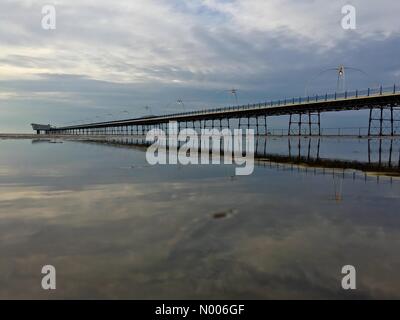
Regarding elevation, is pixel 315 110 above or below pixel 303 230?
above

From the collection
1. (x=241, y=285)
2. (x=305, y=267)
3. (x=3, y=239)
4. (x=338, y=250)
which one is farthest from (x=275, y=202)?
(x=3, y=239)

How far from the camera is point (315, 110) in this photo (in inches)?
3588

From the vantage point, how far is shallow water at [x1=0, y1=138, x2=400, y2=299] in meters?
7.15

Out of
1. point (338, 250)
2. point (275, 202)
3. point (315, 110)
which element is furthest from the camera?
point (315, 110)

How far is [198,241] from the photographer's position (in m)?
9.80

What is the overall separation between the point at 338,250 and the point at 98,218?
6.76 meters

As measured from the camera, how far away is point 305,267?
8062 mm

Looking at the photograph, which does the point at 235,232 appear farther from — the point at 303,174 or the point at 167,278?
the point at 303,174

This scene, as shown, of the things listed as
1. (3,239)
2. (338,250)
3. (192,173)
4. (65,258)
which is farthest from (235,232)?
(192,173)

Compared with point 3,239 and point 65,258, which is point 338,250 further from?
point 3,239

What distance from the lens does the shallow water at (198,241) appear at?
7152 millimetres
